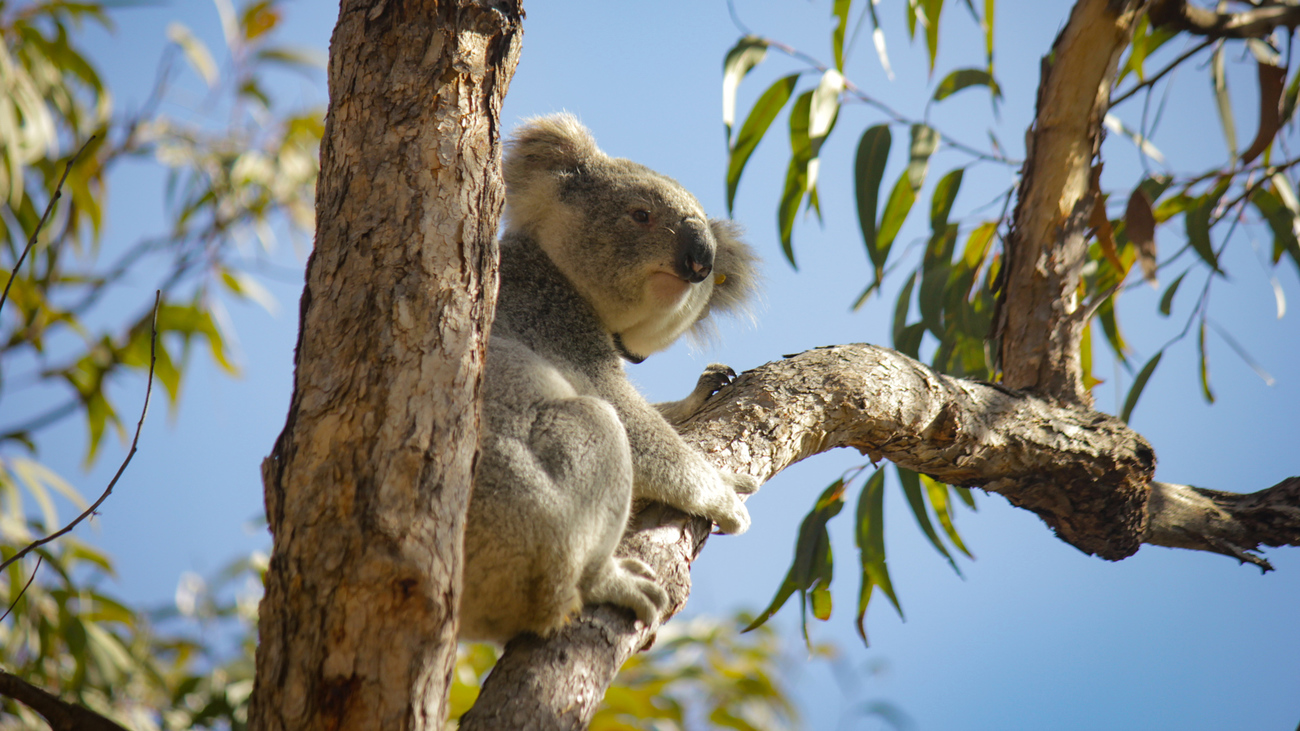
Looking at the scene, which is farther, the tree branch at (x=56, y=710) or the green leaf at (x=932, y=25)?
the green leaf at (x=932, y=25)

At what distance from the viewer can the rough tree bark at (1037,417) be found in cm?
195

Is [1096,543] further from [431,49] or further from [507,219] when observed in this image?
[431,49]

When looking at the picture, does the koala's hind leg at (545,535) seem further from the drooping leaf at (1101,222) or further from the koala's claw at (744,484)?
the drooping leaf at (1101,222)

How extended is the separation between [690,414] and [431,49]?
4.09 ft

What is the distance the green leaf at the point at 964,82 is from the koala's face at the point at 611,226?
1.06 meters

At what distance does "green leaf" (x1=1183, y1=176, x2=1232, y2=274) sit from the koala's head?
4.51ft

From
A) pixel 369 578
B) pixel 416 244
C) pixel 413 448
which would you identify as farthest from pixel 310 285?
pixel 369 578

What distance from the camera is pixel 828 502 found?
2.63 meters

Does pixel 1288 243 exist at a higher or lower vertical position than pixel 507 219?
higher

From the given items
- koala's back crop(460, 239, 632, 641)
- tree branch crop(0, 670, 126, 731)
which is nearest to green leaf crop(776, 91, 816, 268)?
koala's back crop(460, 239, 632, 641)

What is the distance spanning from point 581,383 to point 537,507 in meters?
0.55

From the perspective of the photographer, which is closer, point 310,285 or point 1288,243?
point 310,285


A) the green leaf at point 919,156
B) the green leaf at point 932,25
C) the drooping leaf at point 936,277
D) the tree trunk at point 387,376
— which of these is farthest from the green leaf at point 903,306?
the tree trunk at point 387,376

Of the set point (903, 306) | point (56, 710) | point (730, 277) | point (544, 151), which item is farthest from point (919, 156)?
point (56, 710)
